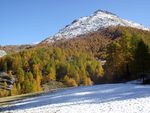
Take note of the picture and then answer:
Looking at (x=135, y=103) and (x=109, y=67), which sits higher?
(x=109, y=67)

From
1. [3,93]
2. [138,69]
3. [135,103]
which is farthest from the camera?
[3,93]

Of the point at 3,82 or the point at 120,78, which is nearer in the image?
the point at 120,78

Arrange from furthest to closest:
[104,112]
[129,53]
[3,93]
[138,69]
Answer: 1. [3,93]
2. [129,53]
3. [138,69]
4. [104,112]

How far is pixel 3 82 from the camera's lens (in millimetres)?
192375

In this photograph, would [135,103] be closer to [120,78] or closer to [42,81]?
[120,78]

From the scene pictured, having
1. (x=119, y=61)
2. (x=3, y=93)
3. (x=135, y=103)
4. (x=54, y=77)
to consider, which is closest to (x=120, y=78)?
(x=119, y=61)

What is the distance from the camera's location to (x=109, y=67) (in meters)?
94.6

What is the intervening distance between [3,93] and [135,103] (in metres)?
→ 145

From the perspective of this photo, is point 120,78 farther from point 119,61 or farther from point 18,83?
point 18,83

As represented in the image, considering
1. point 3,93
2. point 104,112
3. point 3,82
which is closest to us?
point 104,112

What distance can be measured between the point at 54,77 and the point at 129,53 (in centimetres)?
11448

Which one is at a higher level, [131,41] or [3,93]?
[131,41]

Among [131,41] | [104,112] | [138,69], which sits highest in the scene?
[131,41]

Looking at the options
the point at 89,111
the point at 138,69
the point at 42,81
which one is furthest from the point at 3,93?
the point at 89,111
